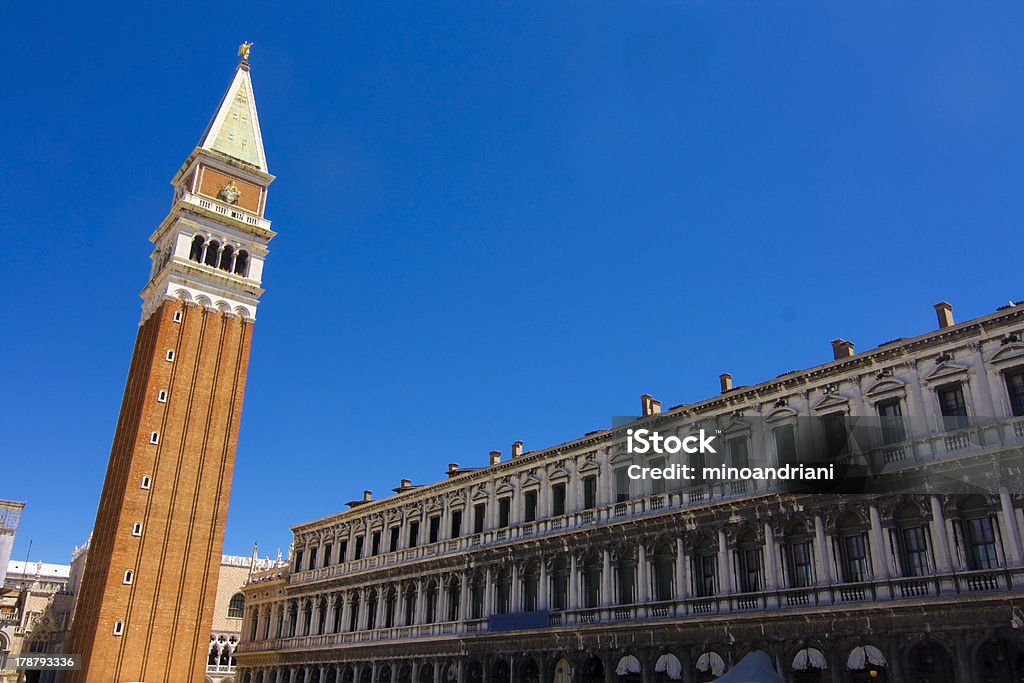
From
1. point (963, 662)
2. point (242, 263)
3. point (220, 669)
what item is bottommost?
point (963, 662)

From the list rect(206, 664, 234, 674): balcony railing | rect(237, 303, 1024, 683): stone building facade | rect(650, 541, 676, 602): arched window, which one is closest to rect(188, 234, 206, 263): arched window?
rect(237, 303, 1024, 683): stone building facade

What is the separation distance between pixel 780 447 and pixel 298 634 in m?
32.8

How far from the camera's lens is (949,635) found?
22250mm

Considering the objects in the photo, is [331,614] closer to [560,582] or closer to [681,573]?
[560,582]

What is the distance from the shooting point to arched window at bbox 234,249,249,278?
2036 inches

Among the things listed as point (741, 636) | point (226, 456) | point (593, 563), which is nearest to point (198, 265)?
point (226, 456)

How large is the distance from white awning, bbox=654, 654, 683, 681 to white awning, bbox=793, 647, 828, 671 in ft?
14.2

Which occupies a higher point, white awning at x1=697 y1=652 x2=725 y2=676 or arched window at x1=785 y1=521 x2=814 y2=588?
arched window at x1=785 y1=521 x2=814 y2=588

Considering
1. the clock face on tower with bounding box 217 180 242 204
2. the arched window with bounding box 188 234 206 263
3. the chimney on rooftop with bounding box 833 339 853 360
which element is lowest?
the chimney on rooftop with bounding box 833 339 853 360

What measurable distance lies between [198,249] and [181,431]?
35.7ft

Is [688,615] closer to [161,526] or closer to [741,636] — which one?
[741,636]

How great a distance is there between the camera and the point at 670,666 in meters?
28.6

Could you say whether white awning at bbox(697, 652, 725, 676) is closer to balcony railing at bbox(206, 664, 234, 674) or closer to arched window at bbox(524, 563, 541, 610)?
arched window at bbox(524, 563, 541, 610)

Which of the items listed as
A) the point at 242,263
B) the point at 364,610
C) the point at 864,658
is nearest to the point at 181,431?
the point at 242,263
